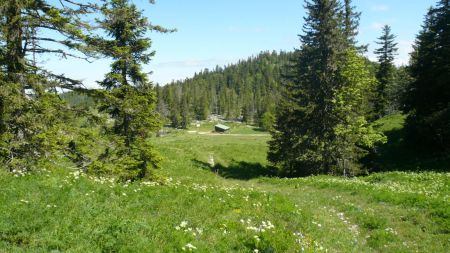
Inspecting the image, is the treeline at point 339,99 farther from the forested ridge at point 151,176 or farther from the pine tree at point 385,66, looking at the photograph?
the pine tree at point 385,66

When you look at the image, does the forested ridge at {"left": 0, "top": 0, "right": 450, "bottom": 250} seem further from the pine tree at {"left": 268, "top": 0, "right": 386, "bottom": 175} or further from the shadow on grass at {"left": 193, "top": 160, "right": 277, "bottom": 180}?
the shadow on grass at {"left": 193, "top": 160, "right": 277, "bottom": 180}

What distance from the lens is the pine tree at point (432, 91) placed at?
36.1m

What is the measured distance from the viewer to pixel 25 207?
8.97m

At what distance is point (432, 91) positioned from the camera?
38375mm

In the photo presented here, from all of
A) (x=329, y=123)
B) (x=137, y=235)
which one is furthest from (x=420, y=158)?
(x=137, y=235)

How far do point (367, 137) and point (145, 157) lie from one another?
68.1 ft

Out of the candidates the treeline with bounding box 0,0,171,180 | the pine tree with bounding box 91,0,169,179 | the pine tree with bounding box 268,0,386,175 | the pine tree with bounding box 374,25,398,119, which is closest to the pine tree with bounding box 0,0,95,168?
the treeline with bounding box 0,0,171,180

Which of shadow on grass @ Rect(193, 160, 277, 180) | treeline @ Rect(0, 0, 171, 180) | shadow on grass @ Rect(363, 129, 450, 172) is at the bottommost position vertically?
shadow on grass @ Rect(193, 160, 277, 180)

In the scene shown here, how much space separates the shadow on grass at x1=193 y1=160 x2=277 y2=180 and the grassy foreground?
83.0ft

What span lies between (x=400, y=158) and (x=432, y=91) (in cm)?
760

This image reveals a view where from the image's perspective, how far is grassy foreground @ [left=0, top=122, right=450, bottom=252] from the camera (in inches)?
321

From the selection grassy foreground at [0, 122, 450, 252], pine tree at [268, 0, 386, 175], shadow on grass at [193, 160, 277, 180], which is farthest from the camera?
shadow on grass at [193, 160, 277, 180]

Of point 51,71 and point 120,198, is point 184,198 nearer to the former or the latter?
point 120,198

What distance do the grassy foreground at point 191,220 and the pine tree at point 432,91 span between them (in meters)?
21.7
